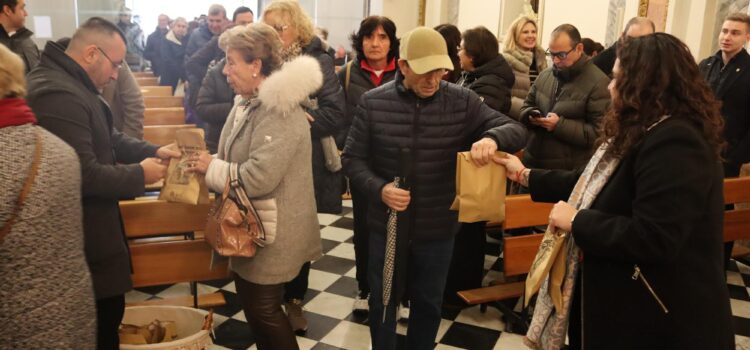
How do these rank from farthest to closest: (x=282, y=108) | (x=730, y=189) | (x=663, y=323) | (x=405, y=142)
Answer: (x=730, y=189), (x=405, y=142), (x=282, y=108), (x=663, y=323)

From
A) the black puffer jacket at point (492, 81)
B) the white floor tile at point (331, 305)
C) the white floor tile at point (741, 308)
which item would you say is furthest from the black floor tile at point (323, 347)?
the white floor tile at point (741, 308)

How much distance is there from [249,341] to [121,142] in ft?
4.41

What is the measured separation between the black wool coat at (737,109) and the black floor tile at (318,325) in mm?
3296

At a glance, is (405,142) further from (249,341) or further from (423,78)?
(249,341)

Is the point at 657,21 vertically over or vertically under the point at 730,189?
over

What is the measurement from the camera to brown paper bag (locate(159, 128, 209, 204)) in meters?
2.51

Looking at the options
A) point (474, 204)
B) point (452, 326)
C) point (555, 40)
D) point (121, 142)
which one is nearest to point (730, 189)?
point (555, 40)

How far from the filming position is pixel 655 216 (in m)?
1.72

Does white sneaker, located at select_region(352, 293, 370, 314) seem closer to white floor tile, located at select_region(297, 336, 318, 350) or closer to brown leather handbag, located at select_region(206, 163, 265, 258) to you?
white floor tile, located at select_region(297, 336, 318, 350)

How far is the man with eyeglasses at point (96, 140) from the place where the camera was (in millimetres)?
2129

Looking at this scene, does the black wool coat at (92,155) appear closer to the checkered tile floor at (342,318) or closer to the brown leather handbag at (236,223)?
the brown leather handbag at (236,223)

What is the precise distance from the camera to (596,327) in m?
1.93

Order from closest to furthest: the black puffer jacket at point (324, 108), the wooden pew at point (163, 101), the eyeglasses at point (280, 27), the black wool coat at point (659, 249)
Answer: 1. the black wool coat at point (659, 249)
2. the eyeglasses at point (280, 27)
3. the black puffer jacket at point (324, 108)
4. the wooden pew at point (163, 101)

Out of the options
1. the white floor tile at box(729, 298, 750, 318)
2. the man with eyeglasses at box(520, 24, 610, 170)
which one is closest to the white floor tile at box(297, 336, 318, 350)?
the man with eyeglasses at box(520, 24, 610, 170)
